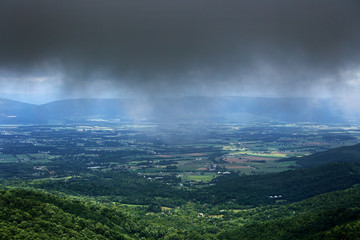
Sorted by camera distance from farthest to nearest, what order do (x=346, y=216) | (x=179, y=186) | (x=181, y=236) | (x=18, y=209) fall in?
(x=179, y=186)
(x=181, y=236)
(x=346, y=216)
(x=18, y=209)

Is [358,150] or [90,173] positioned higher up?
[358,150]

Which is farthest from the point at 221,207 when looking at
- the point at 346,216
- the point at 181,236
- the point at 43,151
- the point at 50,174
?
the point at 43,151

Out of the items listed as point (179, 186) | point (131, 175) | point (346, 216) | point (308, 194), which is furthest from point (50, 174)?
point (346, 216)

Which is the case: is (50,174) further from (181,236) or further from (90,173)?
(181,236)

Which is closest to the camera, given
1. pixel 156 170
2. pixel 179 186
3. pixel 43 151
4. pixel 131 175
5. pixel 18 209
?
pixel 18 209

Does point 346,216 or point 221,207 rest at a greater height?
point 346,216

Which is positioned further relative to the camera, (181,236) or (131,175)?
(131,175)

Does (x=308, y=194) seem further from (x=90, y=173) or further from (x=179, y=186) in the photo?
(x=90, y=173)

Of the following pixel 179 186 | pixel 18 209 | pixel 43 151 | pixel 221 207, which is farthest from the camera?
pixel 43 151

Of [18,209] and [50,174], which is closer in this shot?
[18,209]
